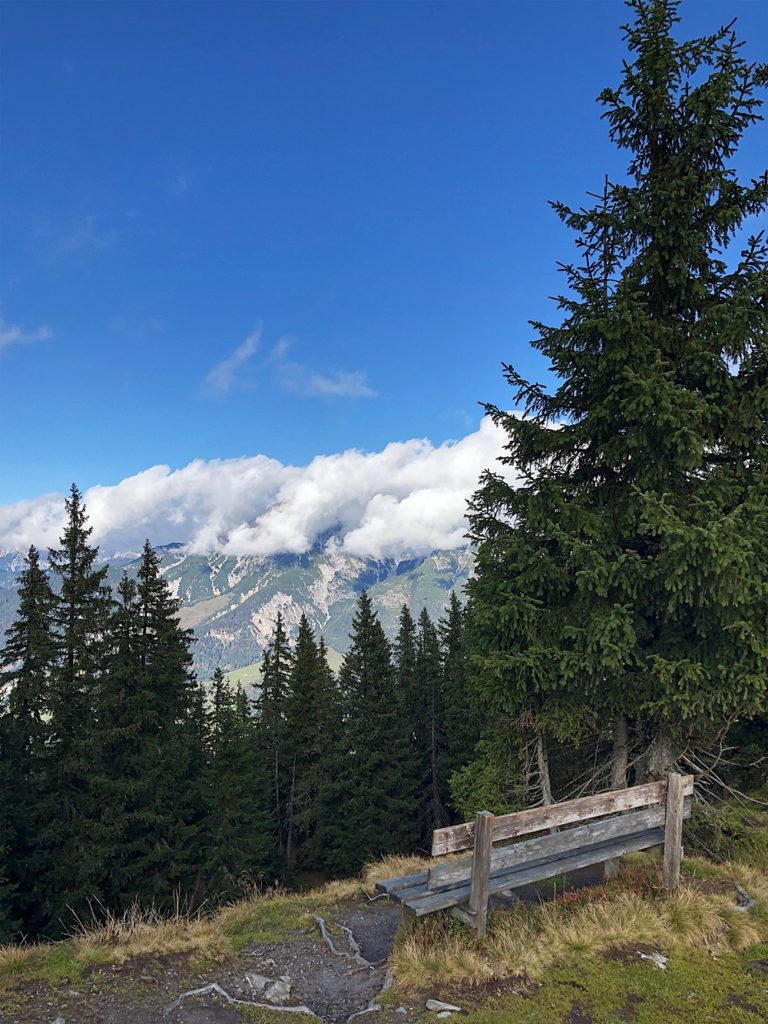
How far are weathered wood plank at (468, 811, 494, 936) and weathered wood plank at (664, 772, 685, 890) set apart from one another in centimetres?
334

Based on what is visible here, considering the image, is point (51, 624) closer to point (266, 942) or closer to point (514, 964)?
point (266, 942)

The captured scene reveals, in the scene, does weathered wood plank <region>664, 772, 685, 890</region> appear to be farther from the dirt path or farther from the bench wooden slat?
the dirt path

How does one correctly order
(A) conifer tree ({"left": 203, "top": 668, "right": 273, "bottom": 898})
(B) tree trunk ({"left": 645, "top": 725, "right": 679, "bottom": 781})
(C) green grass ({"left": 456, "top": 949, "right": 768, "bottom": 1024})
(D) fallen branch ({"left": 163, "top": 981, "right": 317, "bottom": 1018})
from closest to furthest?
(C) green grass ({"left": 456, "top": 949, "right": 768, "bottom": 1024}) → (D) fallen branch ({"left": 163, "top": 981, "right": 317, "bottom": 1018}) → (B) tree trunk ({"left": 645, "top": 725, "right": 679, "bottom": 781}) → (A) conifer tree ({"left": 203, "top": 668, "right": 273, "bottom": 898})

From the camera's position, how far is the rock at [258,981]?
7212mm

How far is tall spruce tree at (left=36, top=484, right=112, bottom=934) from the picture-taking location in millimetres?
23172

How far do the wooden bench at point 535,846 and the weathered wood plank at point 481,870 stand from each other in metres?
0.01

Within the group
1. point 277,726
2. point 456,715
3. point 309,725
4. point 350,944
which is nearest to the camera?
point 350,944

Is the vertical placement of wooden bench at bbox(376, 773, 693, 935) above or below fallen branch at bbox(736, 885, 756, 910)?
above

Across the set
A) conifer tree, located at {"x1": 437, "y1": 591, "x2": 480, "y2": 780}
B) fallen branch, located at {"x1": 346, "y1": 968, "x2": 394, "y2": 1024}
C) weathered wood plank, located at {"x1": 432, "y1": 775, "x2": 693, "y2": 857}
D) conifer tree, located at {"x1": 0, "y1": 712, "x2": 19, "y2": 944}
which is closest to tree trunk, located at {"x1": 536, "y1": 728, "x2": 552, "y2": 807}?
weathered wood plank, located at {"x1": 432, "y1": 775, "x2": 693, "y2": 857}

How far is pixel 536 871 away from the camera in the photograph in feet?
25.9

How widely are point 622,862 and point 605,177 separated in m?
13.1

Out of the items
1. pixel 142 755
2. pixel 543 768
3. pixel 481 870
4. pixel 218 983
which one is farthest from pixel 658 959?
pixel 142 755

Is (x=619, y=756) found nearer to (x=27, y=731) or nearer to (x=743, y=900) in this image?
(x=743, y=900)

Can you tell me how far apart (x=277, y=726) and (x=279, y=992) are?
143 feet
